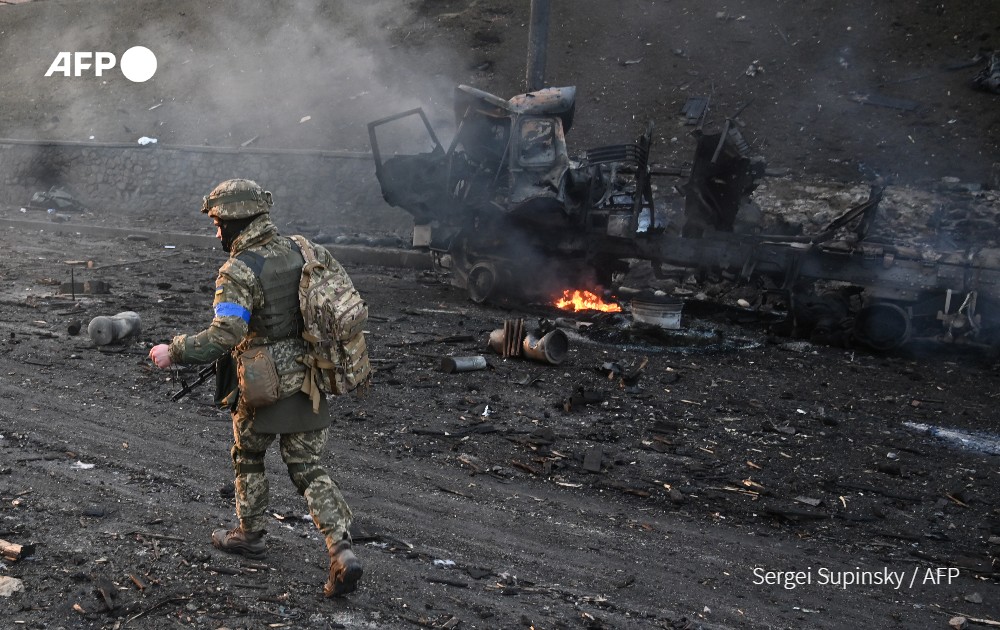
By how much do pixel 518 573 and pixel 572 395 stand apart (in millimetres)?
3390

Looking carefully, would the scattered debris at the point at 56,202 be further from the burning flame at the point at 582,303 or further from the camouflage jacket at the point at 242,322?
the camouflage jacket at the point at 242,322

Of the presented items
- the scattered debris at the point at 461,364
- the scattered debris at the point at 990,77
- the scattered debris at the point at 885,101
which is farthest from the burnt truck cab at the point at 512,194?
the scattered debris at the point at 990,77

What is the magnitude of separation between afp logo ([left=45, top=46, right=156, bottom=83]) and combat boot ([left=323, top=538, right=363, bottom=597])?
26259mm

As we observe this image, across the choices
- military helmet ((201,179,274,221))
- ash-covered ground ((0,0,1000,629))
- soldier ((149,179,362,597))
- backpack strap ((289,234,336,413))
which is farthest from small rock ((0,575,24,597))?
military helmet ((201,179,274,221))

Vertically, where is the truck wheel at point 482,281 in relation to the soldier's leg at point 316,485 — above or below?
above

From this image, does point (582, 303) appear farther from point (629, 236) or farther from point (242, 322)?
point (242, 322)

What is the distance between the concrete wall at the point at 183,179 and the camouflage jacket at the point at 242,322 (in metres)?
14.3

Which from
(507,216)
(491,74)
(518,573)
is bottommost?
(518,573)

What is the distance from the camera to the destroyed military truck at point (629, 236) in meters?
10.7

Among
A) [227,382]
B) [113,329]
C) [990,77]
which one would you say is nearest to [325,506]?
[227,382]

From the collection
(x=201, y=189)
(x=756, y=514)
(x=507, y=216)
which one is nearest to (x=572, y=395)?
(x=756, y=514)

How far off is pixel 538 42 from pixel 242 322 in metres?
15.8

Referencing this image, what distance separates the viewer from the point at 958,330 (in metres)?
10.5

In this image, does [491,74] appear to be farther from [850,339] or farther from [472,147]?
[850,339]
